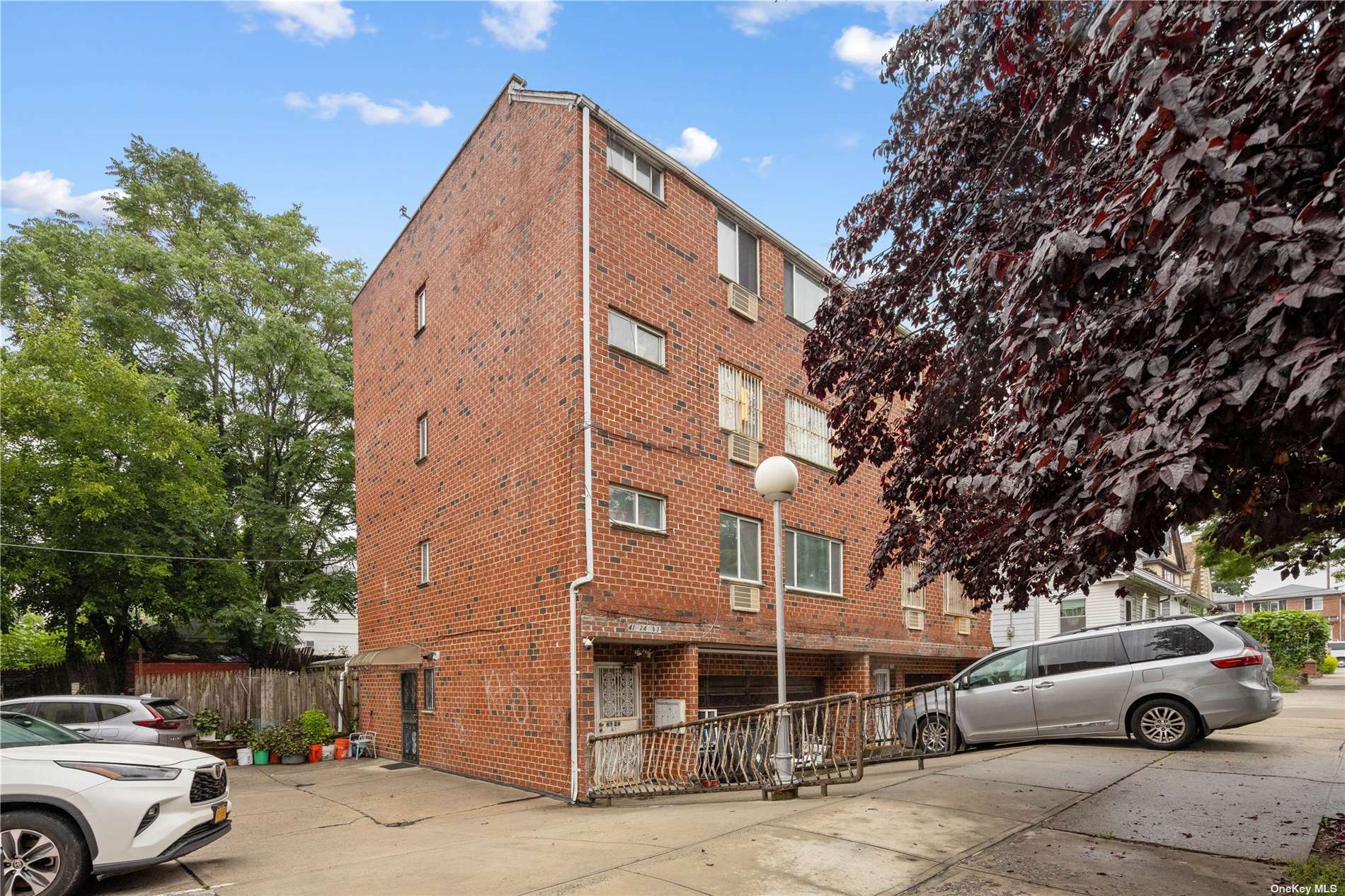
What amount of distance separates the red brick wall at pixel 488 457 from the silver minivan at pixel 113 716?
164 inches

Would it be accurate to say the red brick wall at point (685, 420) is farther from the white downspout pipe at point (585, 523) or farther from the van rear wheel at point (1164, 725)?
the van rear wheel at point (1164, 725)

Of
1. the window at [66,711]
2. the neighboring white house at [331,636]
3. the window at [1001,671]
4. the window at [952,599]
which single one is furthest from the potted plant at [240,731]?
the neighboring white house at [331,636]

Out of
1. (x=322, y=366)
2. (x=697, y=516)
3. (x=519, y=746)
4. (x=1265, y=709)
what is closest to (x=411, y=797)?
(x=519, y=746)

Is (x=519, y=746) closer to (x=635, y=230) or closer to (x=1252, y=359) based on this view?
(x=635, y=230)

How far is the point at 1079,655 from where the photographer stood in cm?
1193

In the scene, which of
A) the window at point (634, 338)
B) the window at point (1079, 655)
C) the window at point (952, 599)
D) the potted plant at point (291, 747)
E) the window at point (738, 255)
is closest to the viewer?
the window at point (1079, 655)

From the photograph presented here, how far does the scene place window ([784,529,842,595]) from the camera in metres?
16.1

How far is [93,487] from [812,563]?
52.6ft

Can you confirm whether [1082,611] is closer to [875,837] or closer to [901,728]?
[901,728]

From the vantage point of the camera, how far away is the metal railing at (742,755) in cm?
914

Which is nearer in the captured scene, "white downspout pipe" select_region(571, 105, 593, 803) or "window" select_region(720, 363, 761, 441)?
"white downspout pipe" select_region(571, 105, 593, 803)

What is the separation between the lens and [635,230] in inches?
542

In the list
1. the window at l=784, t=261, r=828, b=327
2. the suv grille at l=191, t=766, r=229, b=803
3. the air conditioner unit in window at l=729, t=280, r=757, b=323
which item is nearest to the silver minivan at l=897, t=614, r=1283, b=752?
the air conditioner unit in window at l=729, t=280, r=757, b=323

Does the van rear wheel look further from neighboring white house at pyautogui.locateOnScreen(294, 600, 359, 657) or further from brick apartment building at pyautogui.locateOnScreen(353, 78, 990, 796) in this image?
neighboring white house at pyautogui.locateOnScreen(294, 600, 359, 657)
